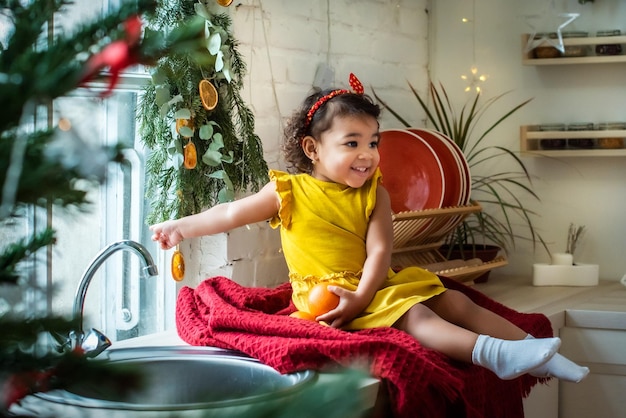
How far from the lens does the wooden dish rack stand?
216cm

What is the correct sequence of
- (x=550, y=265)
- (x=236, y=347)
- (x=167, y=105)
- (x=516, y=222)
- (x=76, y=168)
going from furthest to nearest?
(x=516, y=222) < (x=550, y=265) < (x=167, y=105) < (x=236, y=347) < (x=76, y=168)

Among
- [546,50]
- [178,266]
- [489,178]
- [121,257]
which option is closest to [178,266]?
[178,266]

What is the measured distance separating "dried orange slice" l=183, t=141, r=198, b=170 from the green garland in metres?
0.02

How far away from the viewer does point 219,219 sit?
5.84 ft

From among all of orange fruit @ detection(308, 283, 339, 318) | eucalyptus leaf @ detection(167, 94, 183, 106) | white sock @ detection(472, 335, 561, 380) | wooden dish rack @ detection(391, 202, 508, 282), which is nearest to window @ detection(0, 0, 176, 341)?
eucalyptus leaf @ detection(167, 94, 183, 106)

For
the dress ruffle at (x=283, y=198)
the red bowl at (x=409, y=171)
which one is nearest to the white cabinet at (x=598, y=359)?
the red bowl at (x=409, y=171)

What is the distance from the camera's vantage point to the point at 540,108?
2740 millimetres

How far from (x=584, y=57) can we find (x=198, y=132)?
1.28 m

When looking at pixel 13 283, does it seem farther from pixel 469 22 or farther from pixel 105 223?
pixel 469 22

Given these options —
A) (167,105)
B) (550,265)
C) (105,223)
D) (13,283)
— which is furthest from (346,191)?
(13,283)

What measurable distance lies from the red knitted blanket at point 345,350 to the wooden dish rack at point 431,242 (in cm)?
40

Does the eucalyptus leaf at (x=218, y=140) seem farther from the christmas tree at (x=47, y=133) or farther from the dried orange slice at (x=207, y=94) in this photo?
the christmas tree at (x=47, y=133)

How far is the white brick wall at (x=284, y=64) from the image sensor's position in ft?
6.77

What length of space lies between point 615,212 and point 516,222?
303 millimetres
